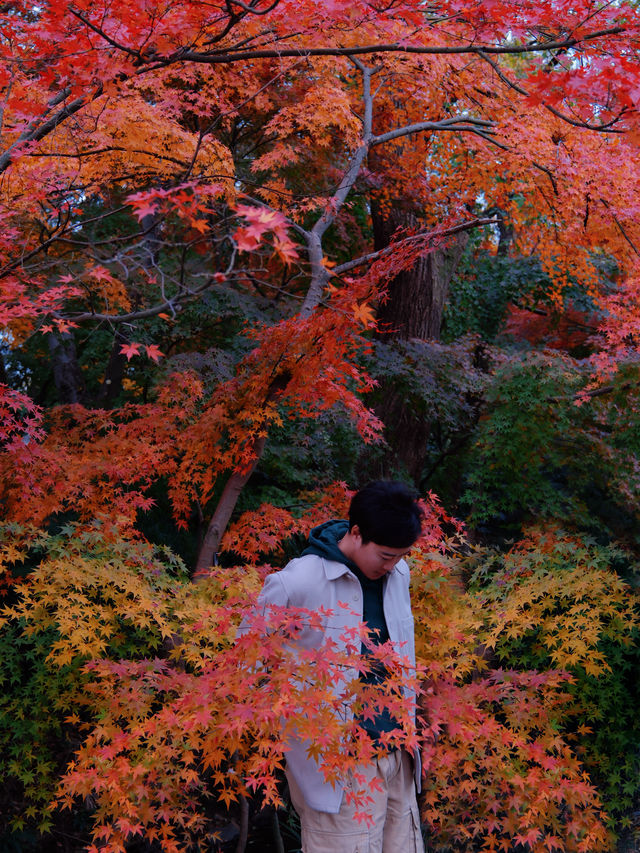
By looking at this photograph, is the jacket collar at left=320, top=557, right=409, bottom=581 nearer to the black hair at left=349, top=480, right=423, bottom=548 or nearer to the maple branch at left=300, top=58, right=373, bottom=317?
the black hair at left=349, top=480, right=423, bottom=548

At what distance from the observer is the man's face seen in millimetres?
1947

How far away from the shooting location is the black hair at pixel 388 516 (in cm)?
191

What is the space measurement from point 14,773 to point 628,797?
116 inches

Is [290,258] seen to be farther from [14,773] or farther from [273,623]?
[14,773]

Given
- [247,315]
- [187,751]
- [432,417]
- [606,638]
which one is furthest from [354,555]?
[432,417]

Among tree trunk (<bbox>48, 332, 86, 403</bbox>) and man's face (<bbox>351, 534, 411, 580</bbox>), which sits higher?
tree trunk (<bbox>48, 332, 86, 403</bbox>)

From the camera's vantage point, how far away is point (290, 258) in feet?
7.38

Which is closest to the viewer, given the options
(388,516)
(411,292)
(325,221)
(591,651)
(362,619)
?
(388,516)

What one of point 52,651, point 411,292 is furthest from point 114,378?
point 52,651

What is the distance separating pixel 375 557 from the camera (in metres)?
1.97

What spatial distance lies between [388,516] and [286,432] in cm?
463

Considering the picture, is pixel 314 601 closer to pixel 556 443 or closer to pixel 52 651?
pixel 52 651

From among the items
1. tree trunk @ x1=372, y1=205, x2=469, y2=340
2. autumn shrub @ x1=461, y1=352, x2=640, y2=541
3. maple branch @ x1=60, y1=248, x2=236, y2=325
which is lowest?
maple branch @ x1=60, y1=248, x2=236, y2=325

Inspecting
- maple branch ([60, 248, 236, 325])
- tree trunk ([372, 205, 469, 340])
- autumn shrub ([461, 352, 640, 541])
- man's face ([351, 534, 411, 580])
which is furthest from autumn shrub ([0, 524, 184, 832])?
tree trunk ([372, 205, 469, 340])
